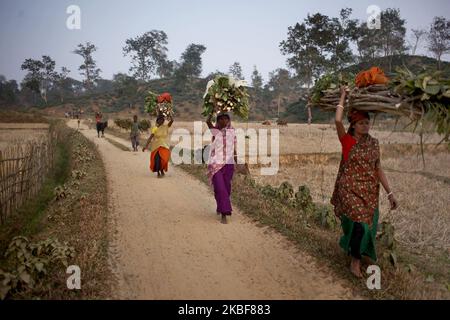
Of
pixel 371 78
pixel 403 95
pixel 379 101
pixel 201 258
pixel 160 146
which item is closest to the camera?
pixel 403 95

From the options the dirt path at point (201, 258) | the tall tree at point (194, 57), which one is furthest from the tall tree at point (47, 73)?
the dirt path at point (201, 258)

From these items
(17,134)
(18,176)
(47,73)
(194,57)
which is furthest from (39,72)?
(18,176)

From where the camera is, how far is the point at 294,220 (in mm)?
6555

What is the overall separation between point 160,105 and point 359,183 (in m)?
6.93

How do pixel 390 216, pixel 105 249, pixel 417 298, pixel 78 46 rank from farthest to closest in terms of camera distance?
pixel 78 46 → pixel 390 216 → pixel 105 249 → pixel 417 298

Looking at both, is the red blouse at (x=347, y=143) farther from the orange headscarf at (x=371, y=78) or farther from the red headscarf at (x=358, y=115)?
the orange headscarf at (x=371, y=78)

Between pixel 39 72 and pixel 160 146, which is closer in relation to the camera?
pixel 160 146

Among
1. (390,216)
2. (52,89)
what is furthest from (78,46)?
(390,216)

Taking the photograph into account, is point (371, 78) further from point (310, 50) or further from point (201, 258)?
point (310, 50)

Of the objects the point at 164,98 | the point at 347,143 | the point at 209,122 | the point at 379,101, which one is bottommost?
the point at 347,143

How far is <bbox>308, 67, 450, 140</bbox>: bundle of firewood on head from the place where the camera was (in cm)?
372

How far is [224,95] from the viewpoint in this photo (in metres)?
6.34
